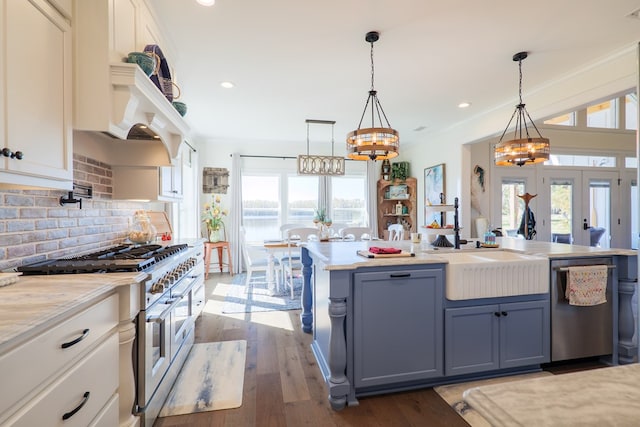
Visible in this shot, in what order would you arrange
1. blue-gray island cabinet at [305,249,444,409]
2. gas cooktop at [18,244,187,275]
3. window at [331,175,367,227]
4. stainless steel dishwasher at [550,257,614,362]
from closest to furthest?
1. gas cooktop at [18,244,187,275]
2. blue-gray island cabinet at [305,249,444,409]
3. stainless steel dishwasher at [550,257,614,362]
4. window at [331,175,367,227]

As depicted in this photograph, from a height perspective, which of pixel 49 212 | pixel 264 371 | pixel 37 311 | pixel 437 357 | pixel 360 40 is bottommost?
pixel 264 371

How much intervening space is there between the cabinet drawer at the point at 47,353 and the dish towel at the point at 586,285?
9.54 feet

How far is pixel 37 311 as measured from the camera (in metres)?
0.89

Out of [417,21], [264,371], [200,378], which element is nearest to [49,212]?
[200,378]

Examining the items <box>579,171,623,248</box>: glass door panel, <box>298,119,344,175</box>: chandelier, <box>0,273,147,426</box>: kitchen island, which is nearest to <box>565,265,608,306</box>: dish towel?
<box>0,273,147,426</box>: kitchen island

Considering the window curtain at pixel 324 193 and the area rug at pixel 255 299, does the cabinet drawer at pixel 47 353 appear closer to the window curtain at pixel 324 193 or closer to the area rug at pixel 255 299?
the area rug at pixel 255 299

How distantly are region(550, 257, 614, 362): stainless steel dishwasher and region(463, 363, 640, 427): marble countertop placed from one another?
192 cm

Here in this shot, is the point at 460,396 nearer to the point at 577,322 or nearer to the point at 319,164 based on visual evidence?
the point at 577,322

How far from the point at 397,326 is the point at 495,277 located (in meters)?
0.77

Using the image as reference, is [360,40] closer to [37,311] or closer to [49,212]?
[49,212]

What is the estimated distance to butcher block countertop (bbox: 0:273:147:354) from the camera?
0.80 metres

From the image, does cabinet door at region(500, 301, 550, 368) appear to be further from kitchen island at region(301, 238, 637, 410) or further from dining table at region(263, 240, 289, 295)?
dining table at region(263, 240, 289, 295)

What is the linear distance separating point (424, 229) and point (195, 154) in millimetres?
4506

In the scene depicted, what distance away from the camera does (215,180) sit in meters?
5.83
